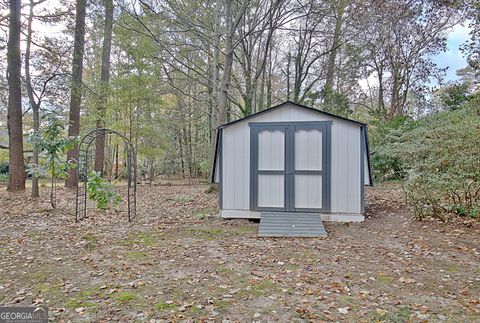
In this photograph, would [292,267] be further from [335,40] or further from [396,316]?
[335,40]

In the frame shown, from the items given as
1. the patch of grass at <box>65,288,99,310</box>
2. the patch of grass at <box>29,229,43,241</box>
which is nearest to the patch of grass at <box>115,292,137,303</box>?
the patch of grass at <box>65,288,99,310</box>

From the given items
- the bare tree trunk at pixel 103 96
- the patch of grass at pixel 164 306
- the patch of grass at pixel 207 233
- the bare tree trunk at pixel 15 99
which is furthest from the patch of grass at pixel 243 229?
the bare tree trunk at pixel 103 96

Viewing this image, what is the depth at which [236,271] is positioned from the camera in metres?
3.63

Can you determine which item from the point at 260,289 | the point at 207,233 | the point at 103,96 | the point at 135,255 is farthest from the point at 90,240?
the point at 103,96

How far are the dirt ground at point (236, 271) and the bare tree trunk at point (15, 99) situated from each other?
3352 millimetres

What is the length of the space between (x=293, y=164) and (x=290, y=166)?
0.24ft

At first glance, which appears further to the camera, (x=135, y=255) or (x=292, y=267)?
(x=135, y=255)

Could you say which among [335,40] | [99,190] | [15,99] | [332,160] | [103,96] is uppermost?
[335,40]

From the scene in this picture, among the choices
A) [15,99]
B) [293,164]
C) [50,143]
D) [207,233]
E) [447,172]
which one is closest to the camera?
[207,233]

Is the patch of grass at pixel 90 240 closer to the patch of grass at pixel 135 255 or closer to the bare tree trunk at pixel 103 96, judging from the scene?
the patch of grass at pixel 135 255

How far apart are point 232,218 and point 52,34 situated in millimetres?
7883

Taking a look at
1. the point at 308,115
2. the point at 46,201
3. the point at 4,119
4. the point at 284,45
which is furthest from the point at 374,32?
the point at 4,119

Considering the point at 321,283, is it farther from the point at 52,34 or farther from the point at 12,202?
the point at 52,34

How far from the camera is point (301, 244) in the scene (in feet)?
15.5
